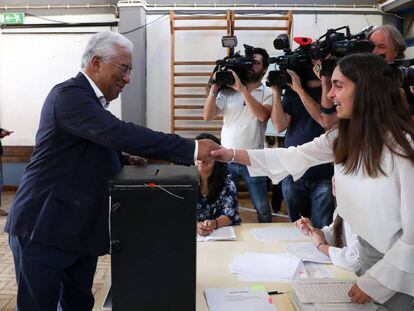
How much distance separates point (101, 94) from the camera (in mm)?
1494

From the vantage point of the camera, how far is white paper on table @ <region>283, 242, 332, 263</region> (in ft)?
5.27

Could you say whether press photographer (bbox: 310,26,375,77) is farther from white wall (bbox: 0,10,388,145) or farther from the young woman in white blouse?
white wall (bbox: 0,10,388,145)

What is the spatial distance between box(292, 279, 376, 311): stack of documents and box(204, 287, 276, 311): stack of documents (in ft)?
0.29

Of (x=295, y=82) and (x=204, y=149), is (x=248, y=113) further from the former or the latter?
(x=204, y=149)

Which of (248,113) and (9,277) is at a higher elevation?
(248,113)

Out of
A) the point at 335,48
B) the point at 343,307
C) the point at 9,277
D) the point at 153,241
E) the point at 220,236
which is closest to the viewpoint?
the point at 153,241

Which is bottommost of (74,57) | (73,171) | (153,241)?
(153,241)

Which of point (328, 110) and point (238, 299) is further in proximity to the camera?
point (328, 110)

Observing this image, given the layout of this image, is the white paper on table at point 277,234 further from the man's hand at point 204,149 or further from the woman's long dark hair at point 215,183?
the man's hand at point 204,149

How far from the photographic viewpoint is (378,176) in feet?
3.93

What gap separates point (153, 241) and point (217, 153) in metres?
0.68

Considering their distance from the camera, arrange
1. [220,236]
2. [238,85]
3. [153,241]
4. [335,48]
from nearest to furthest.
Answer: [153,241] → [220,236] → [335,48] → [238,85]

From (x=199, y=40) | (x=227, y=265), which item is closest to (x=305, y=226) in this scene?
(x=227, y=265)

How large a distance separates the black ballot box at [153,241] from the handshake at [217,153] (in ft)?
1.02
